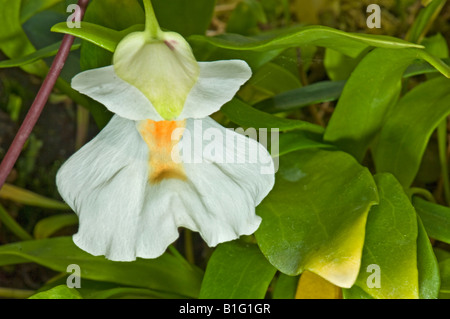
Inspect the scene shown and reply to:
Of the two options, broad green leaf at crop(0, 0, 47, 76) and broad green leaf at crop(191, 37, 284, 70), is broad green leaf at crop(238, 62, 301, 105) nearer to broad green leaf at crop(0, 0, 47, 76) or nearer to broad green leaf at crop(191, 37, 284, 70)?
broad green leaf at crop(191, 37, 284, 70)

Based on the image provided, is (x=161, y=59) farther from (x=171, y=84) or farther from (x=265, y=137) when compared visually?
(x=265, y=137)

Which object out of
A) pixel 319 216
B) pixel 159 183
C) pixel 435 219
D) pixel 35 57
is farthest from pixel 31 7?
pixel 435 219

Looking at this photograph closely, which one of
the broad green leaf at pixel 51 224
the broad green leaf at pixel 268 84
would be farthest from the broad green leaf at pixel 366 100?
the broad green leaf at pixel 51 224

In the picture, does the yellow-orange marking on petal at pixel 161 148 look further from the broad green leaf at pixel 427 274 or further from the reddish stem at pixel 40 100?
the broad green leaf at pixel 427 274

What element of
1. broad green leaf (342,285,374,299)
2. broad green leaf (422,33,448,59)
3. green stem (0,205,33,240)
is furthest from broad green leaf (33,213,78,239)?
broad green leaf (422,33,448,59)

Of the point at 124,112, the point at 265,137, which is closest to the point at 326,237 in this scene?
Answer: the point at 265,137
